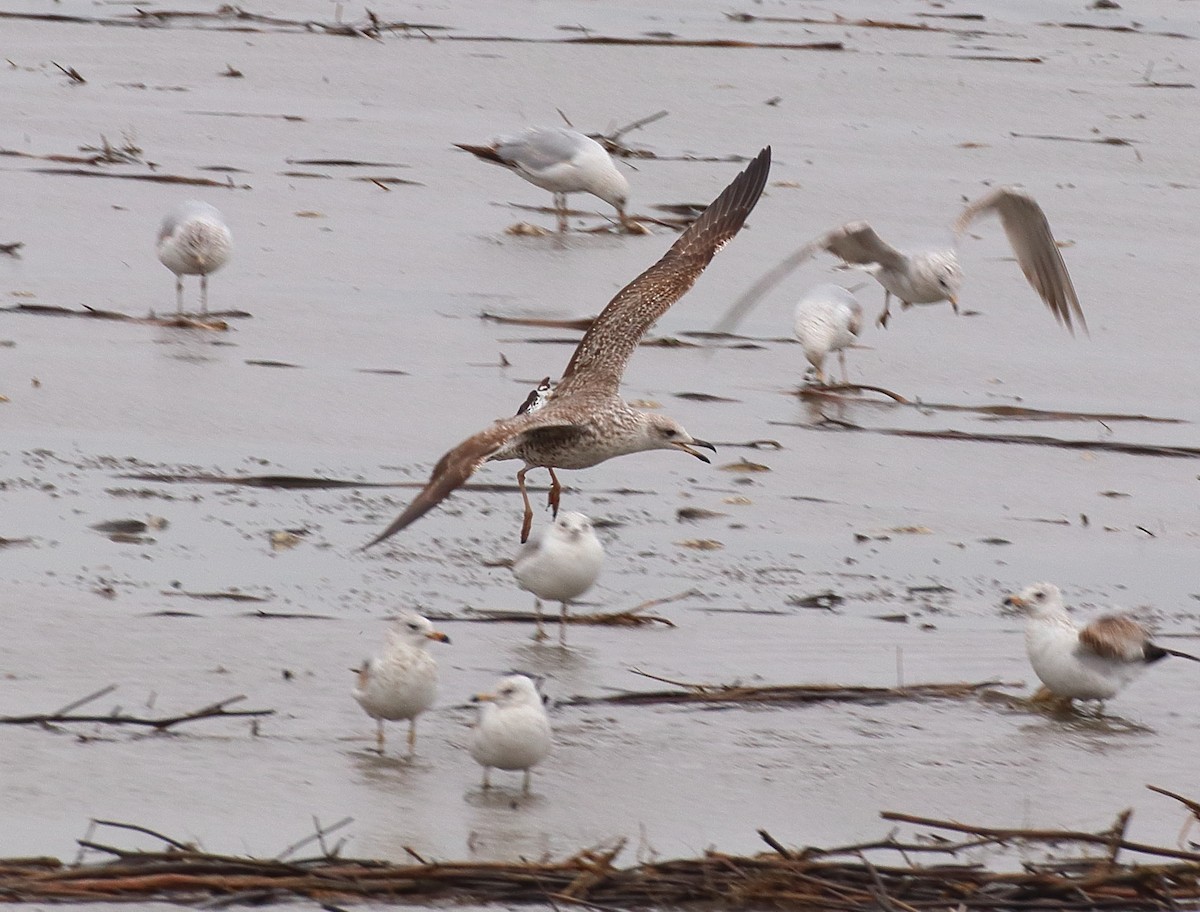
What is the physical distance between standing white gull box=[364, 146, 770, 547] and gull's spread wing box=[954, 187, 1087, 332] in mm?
1716

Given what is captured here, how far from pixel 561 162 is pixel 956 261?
2.64 metres

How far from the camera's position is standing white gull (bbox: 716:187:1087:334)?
11.1 metres

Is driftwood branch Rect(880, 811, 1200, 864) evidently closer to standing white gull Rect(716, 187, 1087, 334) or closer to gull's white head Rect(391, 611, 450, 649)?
gull's white head Rect(391, 611, 450, 649)

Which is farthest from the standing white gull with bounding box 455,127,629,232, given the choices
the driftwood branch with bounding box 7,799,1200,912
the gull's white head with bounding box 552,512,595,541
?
the driftwood branch with bounding box 7,799,1200,912

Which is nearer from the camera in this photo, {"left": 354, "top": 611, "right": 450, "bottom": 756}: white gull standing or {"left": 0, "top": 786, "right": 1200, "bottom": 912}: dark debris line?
{"left": 0, "top": 786, "right": 1200, "bottom": 912}: dark debris line

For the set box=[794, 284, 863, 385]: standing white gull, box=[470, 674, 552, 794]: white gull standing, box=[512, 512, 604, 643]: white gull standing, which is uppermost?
box=[794, 284, 863, 385]: standing white gull

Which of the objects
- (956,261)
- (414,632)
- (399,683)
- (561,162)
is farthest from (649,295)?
(561,162)

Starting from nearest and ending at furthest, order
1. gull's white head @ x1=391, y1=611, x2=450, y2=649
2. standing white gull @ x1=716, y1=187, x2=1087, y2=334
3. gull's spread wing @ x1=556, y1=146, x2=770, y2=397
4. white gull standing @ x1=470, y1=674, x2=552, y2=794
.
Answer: white gull standing @ x1=470, y1=674, x2=552, y2=794 → gull's white head @ x1=391, y1=611, x2=450, y2=649 → gull's spread wing @ x1=556, y1=146, x2=770, y2=397 → standing white gull @ x1=716, y1=187, x2=1087, y2=334

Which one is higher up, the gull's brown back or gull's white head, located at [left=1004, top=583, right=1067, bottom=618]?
gull's white head, located at [left=1004, top=583, right=1067, bottom=618]

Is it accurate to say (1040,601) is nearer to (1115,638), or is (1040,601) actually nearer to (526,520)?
(1115,638)

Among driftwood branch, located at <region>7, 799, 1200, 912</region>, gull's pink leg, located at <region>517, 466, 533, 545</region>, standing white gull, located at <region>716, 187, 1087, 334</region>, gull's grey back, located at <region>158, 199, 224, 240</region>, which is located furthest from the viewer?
standing white gull, located at <region>716, 187, 1087, 334</region>

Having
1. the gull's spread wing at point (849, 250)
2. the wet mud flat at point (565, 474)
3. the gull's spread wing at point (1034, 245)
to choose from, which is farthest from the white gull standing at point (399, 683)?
the gull's spread wing at point (1034, 245)

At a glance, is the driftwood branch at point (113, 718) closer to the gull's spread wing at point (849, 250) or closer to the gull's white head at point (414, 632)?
the gull's white head at point (414, 632)

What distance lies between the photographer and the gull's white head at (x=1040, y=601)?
6934 millimetres
